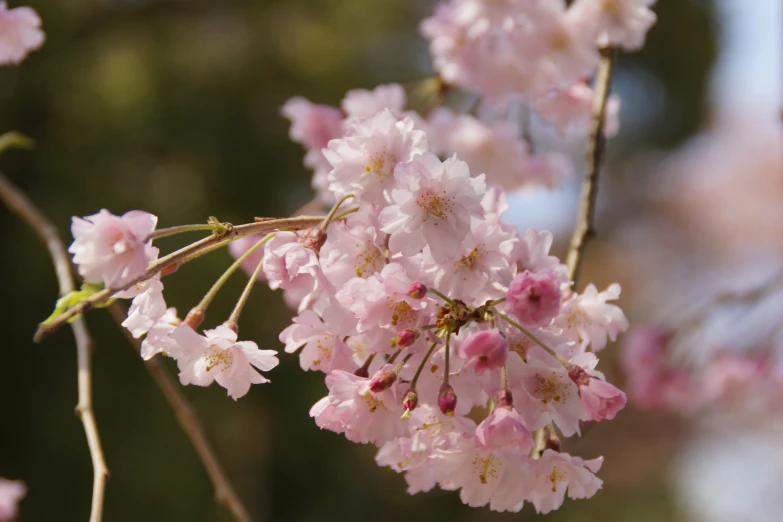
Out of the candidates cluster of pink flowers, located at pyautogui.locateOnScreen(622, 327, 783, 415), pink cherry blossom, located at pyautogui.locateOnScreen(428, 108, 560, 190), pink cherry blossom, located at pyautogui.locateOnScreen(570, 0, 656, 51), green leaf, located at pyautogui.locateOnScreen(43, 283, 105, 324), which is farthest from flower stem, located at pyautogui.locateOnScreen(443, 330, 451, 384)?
cluster of pink flowers, located at pyautogui.locateOnScreen(622, 327, 783, 415)

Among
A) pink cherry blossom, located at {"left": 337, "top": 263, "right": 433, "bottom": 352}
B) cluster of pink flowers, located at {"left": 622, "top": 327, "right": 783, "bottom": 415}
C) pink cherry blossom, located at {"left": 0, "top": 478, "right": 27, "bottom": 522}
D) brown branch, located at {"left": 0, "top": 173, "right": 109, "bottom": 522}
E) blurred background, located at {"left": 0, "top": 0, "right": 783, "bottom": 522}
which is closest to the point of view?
pink cherry blossom, located at {"left": 337, "top": 263, "right": 433, "bottom": 352}

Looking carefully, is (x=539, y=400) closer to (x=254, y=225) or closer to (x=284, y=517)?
(x=254, y=225)

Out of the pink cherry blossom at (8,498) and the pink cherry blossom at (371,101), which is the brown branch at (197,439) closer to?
the pink cherry blossom at (371,101)

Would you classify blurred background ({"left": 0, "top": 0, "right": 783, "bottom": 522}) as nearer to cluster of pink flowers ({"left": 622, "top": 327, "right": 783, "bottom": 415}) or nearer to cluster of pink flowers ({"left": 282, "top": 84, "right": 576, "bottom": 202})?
cluster of pink flowers ({"left": 622, "top": 327, "right": 783, "bottom": 415})

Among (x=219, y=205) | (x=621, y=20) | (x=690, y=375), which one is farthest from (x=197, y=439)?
(x=219, y=205)

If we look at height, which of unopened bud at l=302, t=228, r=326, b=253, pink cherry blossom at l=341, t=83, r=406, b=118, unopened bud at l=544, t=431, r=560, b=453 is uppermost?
pink cherry blossom at l=341, t=83, r=406, b=118

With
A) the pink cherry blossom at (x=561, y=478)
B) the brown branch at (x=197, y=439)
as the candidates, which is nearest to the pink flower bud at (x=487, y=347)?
the pink cherry blossom at (x=561, y=478)

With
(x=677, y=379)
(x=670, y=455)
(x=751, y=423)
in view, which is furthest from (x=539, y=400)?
(x=670, y=455)
